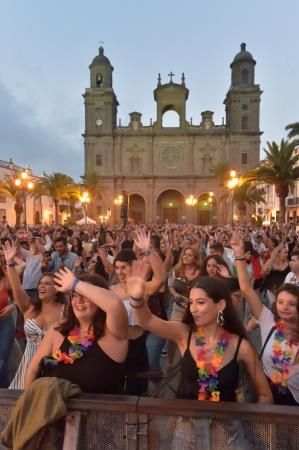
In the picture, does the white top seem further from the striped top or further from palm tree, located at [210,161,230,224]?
palm tree, located at [210,161,230,224]

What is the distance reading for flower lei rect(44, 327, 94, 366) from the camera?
2.64 meters

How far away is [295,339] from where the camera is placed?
302 centimetres

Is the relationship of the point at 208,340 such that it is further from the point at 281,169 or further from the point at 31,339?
the point at 281,169

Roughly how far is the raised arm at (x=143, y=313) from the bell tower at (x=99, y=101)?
201 ft

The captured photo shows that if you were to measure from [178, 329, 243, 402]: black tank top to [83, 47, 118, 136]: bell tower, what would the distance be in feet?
201

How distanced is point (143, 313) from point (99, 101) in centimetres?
6262

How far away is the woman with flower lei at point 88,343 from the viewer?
101 inches

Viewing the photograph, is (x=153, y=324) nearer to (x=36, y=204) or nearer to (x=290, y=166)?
(x=290, y=166)

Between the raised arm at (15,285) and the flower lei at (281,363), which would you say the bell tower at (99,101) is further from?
the flower lei at (281,363)

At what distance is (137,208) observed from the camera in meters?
64.4

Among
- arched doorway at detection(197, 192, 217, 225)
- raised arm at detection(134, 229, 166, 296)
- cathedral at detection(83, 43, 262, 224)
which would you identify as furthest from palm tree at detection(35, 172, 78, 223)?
raised arm at detection(134, 229, 166, 296)

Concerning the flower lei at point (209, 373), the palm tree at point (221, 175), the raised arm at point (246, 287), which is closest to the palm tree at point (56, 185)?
the palm tree at point (221, 175)

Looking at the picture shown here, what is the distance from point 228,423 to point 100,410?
2.42 feet

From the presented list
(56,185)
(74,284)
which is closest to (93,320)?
(74,284)
